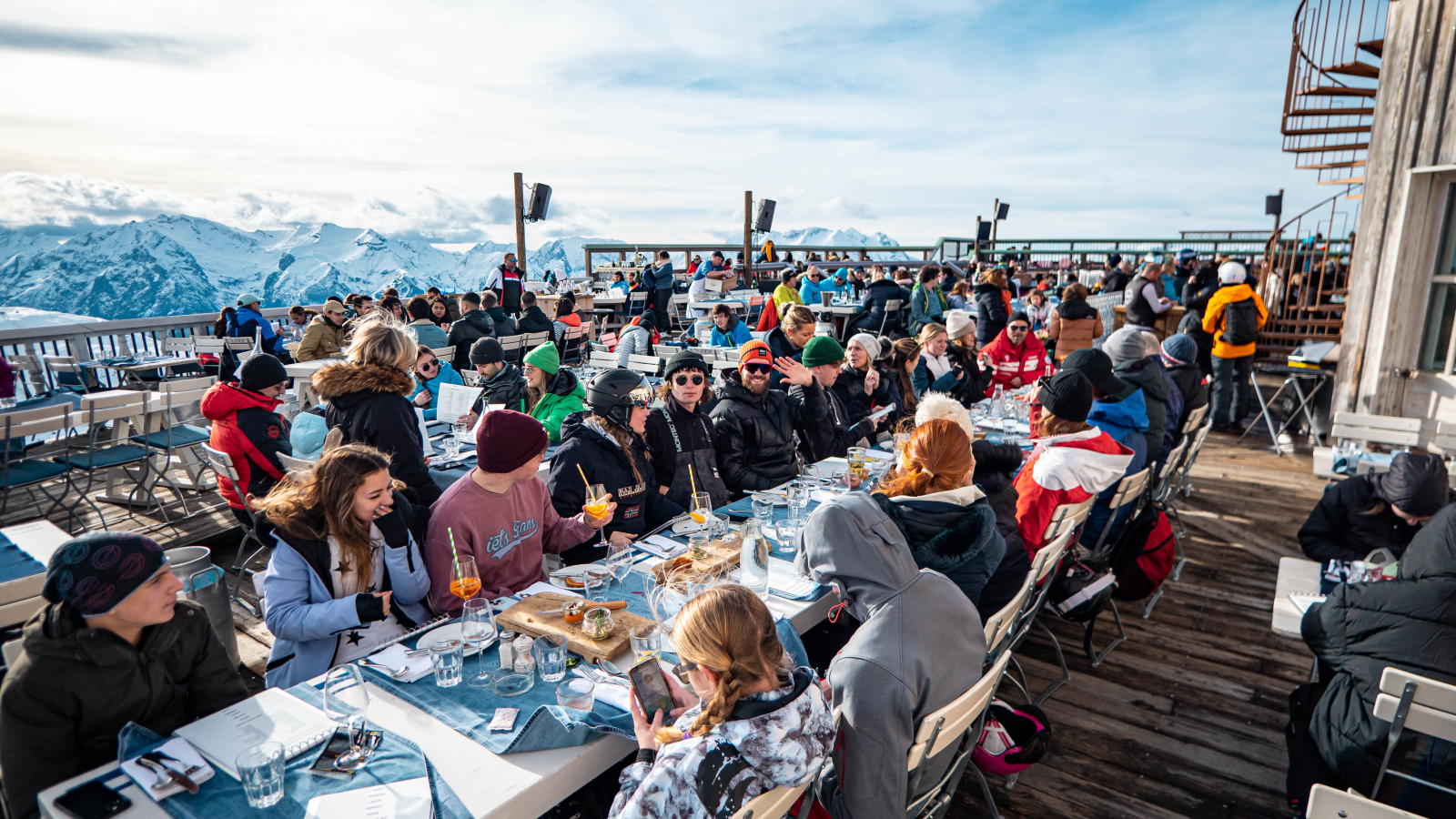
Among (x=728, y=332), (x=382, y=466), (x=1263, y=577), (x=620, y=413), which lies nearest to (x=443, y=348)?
(x=728, y=332)

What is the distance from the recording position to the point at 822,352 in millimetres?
4684

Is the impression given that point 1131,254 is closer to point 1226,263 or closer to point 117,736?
point 1226,263

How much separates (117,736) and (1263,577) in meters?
5.73

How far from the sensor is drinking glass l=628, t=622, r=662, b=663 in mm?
1952

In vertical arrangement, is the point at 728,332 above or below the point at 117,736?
above

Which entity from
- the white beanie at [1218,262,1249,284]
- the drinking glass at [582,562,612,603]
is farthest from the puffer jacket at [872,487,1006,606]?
the white beanie at [1218,262,1249,284]

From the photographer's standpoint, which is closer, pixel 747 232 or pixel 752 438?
pixel 752 438

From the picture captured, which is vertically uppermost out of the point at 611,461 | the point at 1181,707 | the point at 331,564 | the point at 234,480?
the point at 611,461

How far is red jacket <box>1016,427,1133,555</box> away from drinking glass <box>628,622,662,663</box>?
1.82 meters

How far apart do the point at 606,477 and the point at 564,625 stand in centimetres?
121

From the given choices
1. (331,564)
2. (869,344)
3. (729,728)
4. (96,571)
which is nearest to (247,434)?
(331,564)

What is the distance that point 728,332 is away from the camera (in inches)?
334

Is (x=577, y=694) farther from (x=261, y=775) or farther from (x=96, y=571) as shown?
(x=96, y=571)

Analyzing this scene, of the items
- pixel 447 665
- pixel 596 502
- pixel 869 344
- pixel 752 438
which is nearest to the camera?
pixel 447 665
